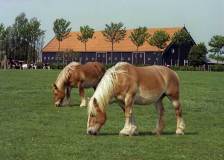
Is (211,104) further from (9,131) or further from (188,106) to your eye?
(9,131)

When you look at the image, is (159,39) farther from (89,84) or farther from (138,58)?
(89,84)

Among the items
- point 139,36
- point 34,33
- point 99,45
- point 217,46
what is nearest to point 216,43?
point 217,46

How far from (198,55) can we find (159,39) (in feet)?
40.6

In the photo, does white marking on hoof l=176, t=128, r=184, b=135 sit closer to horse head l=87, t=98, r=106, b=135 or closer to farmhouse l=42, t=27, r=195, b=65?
horse head l=87, t=98, r=106, b=135

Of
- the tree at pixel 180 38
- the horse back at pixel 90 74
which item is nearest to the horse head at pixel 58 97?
the horse back at pixel 90 74

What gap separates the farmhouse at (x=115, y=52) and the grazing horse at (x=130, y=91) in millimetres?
126912

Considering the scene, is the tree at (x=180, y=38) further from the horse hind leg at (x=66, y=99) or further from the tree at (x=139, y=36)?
the horse hind leg at (x=66, y=99)

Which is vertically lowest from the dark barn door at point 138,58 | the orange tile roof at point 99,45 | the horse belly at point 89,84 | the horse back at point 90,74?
the horse belly at point 89,84

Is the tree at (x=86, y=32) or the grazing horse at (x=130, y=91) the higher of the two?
the tree at (x=86, y=32)

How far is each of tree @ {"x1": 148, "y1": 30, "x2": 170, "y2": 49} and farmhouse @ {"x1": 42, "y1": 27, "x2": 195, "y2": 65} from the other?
19.7 ft

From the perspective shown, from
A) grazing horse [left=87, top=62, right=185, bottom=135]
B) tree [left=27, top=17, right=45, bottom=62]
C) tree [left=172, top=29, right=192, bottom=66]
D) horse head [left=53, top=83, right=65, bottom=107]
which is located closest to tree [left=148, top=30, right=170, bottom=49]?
tree [left=172, top=29, right=192, bottom=66]

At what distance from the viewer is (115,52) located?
15925 cm

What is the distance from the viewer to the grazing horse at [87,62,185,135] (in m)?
13.8

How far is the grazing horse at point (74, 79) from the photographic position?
23.6 meters
